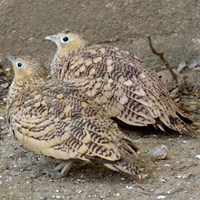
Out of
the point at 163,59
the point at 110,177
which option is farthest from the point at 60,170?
the point at 163,59

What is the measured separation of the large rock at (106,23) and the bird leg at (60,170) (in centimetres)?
216

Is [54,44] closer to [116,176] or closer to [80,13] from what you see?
[80,13]

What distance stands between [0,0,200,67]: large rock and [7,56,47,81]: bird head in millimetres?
1549

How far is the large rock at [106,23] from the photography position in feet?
25.2

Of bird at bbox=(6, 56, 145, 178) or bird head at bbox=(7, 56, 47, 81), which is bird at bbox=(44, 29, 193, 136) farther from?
bird at bbox=(6, 56, 145, 178)

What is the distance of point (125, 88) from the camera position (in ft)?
21.2

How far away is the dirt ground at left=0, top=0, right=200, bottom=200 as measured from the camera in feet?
18.1

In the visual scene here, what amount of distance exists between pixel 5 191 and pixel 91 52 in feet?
5.75

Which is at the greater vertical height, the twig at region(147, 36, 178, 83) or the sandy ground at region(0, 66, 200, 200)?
the twig at region(147, 36, 178, 83)

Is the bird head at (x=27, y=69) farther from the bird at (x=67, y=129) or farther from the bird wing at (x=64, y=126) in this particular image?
the bird wing at (x=64, y=126)

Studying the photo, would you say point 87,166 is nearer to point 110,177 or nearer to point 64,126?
point 110,177

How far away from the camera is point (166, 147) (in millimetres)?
6242

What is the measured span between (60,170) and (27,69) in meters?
0.90

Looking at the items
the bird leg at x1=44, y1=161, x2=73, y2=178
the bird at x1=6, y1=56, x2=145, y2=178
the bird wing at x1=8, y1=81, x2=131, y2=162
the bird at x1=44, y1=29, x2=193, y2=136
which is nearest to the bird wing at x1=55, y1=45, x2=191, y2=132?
the bird at x1=44, y1=29, x2=193, y2=136
